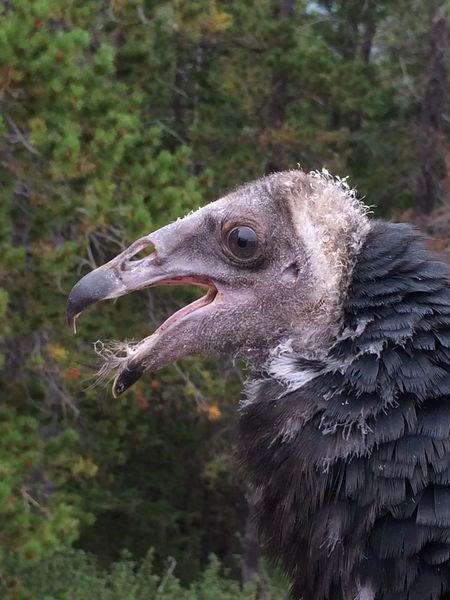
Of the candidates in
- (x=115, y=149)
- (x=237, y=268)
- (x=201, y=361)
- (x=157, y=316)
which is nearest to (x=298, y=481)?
(x=237, y=268)

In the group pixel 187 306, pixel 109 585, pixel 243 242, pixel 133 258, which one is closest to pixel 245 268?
pixel 243 242

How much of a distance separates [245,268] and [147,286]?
34 centimetres

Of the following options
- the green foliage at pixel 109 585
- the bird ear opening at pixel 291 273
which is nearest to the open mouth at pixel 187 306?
the bird ear opening at pixel 291 273

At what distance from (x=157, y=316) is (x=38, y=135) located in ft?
7.83

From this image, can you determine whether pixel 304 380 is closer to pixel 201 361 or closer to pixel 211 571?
pixel 201 361

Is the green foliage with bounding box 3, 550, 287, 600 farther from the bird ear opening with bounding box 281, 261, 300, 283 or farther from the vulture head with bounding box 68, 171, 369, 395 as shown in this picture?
the bird ear opening with bounding box 281, 261, 300, 283

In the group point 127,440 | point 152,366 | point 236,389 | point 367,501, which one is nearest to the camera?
point 367,501

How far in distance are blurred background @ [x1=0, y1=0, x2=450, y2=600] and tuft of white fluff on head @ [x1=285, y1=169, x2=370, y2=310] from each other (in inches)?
53.8

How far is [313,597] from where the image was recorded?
2.24 m

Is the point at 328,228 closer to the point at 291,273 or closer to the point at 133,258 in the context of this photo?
the point at 291,273

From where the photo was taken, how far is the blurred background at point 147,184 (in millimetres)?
5465

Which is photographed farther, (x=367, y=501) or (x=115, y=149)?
(x=115, y=149)

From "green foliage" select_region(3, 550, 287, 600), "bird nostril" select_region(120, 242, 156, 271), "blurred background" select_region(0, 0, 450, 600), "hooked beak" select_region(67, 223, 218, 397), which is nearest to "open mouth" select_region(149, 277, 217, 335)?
A: "hooked beak" select_region(67, 223, 218, 397)

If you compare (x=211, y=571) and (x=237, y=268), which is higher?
(x=237, y=268)
